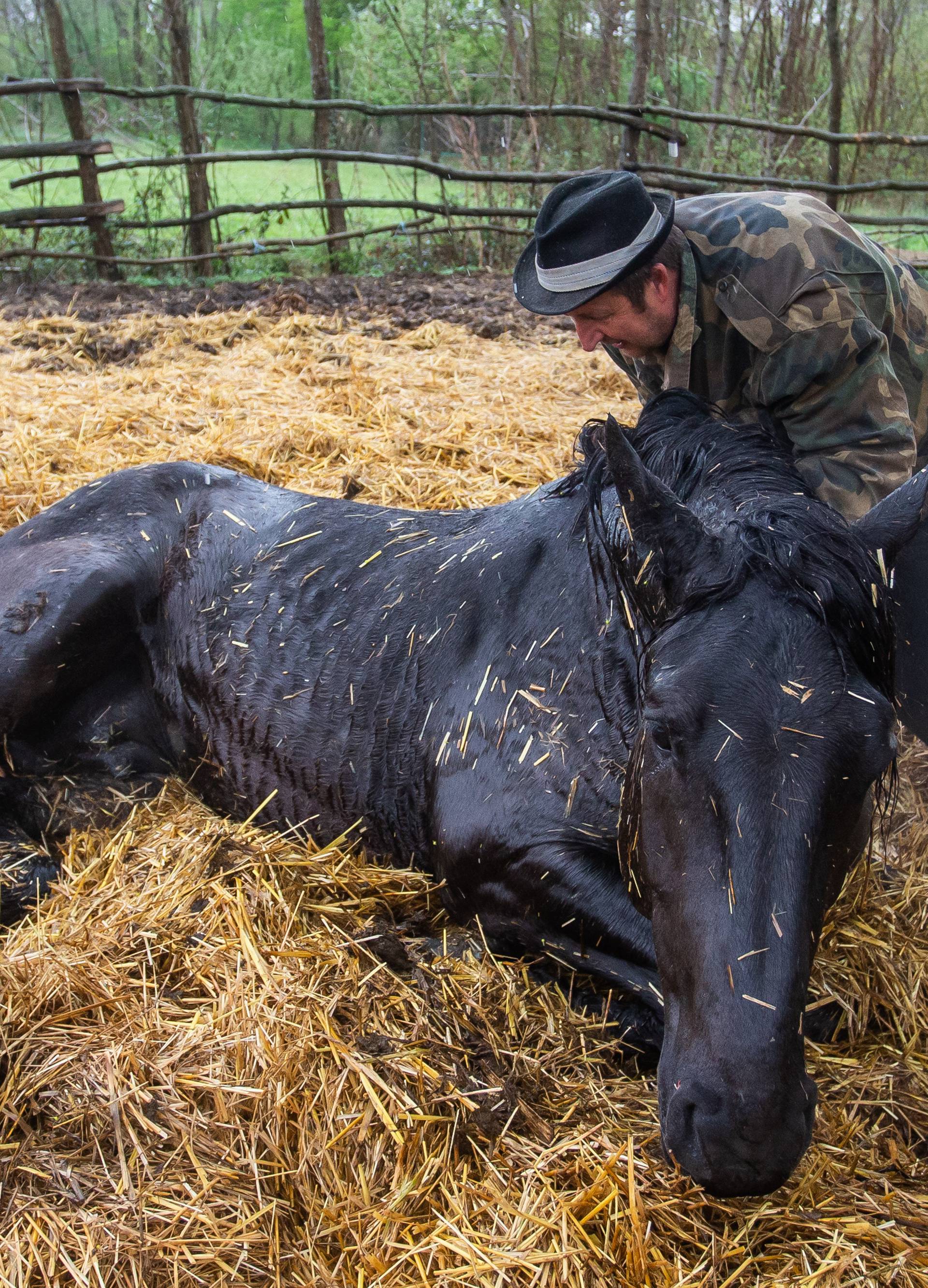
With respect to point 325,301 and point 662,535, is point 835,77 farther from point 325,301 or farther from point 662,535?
point 662,535

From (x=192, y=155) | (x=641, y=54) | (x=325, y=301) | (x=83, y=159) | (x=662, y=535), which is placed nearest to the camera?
(x=662, y=535)

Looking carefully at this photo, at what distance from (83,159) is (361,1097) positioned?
11.7 meters

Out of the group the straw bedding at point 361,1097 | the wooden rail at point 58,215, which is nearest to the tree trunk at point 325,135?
the wooden rail at point 58,215

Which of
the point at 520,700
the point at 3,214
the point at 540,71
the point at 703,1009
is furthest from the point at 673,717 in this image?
the point at 540,71

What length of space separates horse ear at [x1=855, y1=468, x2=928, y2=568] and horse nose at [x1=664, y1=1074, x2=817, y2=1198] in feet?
3.44

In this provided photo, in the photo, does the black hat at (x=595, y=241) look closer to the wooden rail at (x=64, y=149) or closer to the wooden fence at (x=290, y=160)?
the wooden fence at (x=290, y=160)

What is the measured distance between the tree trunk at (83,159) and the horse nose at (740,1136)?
444 inches

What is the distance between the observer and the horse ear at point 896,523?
1984 millimetres

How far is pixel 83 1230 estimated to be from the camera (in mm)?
1813

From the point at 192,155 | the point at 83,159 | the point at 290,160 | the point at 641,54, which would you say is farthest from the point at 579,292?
the point at 641,54

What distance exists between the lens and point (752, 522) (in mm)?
1948

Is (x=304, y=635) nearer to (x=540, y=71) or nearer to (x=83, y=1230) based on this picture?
(x=83, y=1230)

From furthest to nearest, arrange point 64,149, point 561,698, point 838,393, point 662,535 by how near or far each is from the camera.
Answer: point 64,149
point 838,393
point 561,698
point 662,535

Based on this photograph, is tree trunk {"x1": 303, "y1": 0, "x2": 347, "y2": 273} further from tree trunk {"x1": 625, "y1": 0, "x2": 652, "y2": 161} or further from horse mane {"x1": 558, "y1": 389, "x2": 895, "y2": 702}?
horse mane {"x1": 558, "y1": 389, "x2": 895, "y2": 702}
